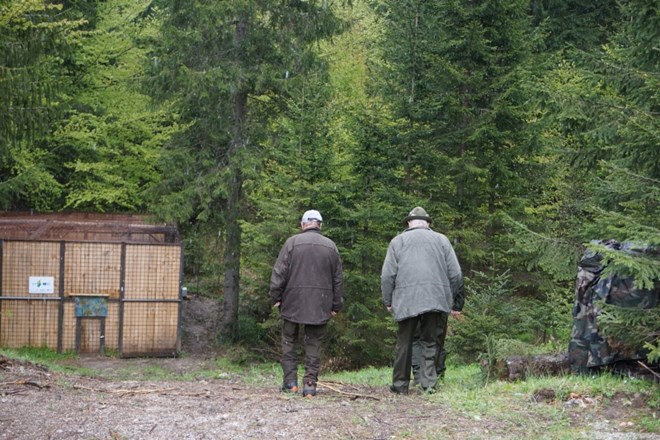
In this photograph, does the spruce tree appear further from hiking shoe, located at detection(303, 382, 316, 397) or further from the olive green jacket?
hiking shoe, located at detection(303, 382, 316, 397)

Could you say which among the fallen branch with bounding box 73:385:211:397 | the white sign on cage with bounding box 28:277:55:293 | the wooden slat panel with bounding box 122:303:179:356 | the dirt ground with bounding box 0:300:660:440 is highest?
the dirt ground with bounding box 0:300:660:440

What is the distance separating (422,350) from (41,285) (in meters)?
10.6

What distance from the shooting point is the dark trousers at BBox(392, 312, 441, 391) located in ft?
27.6

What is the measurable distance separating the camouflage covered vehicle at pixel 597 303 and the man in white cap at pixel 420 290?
1.32 m

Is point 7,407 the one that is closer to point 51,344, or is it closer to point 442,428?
point 442,428

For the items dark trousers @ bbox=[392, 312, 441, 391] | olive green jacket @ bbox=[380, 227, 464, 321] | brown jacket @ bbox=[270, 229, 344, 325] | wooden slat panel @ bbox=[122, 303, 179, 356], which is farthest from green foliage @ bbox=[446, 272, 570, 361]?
wooden slat panel @ bbox=[122, 303, 179, 356]

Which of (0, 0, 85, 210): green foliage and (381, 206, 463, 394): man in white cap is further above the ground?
(0, 0, 85, 210): green foliage

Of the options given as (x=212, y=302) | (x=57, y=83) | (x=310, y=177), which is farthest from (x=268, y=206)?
(x=212, y=302)

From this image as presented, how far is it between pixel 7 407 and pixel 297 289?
3.09 meters

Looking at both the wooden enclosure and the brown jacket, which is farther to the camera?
the wooden enclosure

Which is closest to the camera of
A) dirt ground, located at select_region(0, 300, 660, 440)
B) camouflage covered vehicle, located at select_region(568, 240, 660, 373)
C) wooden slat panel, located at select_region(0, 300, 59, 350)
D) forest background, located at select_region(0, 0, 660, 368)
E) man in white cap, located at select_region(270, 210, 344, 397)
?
dirt ground, located at select_region(0, 300, 660, 440)

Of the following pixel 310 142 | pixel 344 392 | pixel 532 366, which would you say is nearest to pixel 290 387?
pixel 344 392

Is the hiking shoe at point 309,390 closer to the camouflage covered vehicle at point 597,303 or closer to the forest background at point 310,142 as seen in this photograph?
the camouflage covered vehicle at point 597,303

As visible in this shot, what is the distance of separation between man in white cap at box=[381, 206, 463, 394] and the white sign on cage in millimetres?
10285
